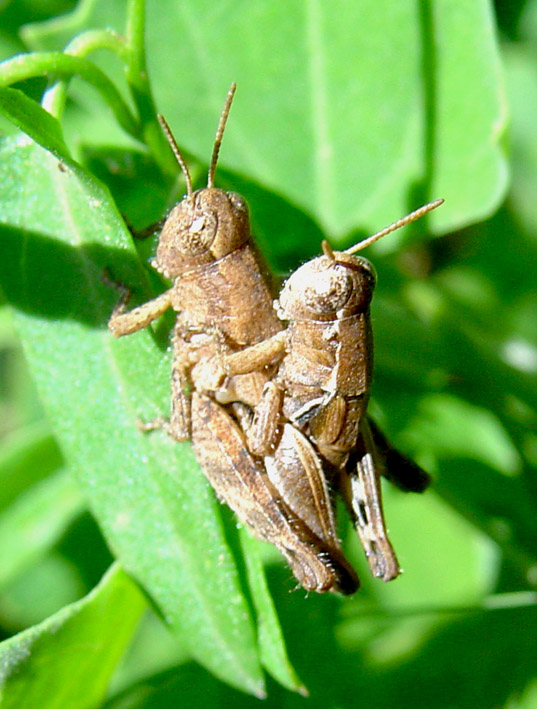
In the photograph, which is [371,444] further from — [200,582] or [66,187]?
[66,187]

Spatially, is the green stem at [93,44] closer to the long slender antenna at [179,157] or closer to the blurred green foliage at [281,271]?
the blurred green foliage at [281,271]

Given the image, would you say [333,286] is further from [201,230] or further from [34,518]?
[34,518]

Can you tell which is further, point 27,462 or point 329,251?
point 27,462

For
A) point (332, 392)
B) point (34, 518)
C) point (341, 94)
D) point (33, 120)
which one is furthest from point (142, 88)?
point (34, 518)

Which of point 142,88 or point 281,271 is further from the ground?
point 142,88

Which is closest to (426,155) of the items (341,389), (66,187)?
(341,389)

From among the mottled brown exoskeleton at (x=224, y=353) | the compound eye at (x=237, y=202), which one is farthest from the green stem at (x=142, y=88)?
the compound eye at (x=237, y=202)
